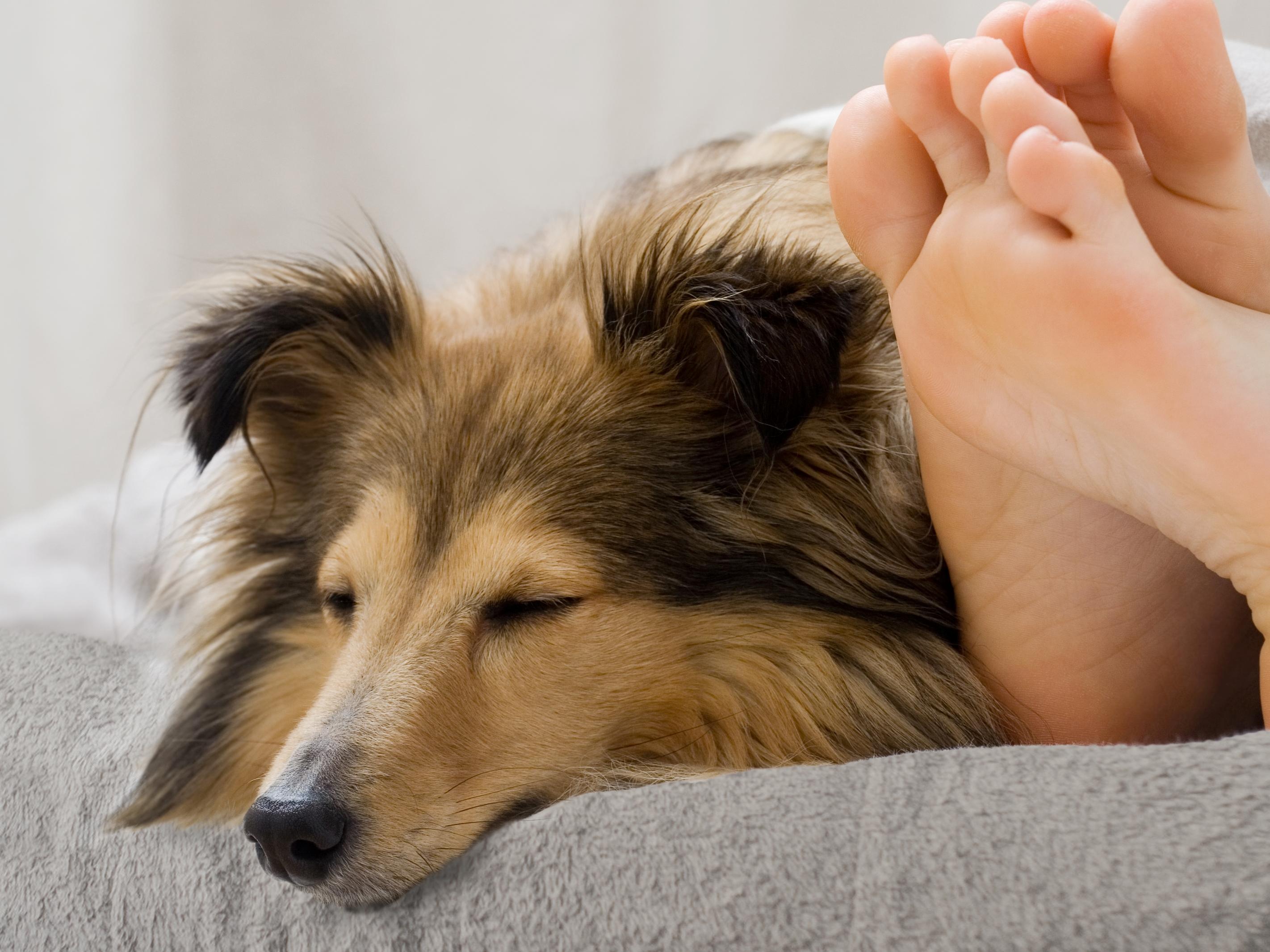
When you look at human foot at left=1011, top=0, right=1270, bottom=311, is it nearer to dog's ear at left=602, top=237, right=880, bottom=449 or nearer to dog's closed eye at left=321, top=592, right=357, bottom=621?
dog's ear at left=602, top=237, right=880, bottom=449

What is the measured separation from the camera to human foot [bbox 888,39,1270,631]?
3.27 feet

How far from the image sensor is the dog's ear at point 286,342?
1515 millimetres

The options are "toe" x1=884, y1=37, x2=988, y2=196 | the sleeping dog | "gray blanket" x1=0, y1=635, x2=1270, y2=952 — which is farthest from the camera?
the sleeping dog

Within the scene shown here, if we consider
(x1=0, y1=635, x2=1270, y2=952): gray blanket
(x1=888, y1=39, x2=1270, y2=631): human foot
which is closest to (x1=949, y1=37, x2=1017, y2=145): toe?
(x1=888, y1=39, x2=1270, y2=631): human foot

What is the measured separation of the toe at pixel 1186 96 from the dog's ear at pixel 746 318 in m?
0.31

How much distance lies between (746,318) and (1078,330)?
0.31 m

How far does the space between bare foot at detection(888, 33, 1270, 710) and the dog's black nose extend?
0.73 meters

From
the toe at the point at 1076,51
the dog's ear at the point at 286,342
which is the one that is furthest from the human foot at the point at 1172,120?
the dog's ear at the point at 286,342

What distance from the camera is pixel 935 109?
43.6 inches

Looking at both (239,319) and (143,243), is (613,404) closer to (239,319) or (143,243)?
(239,319)

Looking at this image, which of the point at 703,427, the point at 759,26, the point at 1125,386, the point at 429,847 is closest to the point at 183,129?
the point at 759,26

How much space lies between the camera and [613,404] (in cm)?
138

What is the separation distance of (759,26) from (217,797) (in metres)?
2.27

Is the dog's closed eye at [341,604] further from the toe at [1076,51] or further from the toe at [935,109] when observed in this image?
the toe at [1076,51]
